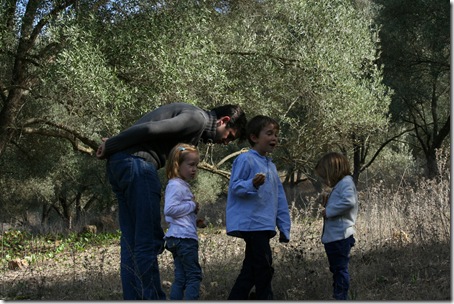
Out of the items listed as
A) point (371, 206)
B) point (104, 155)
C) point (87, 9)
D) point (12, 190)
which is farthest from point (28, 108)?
point (104, 155)

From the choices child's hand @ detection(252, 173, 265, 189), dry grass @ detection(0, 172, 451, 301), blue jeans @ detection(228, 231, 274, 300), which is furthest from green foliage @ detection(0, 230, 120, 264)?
child's hand @ detection(252, 173, 265, 189)

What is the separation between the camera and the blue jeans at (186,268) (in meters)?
5.01

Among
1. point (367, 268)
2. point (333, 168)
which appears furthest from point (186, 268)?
point (367, 268)

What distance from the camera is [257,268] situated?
501cm

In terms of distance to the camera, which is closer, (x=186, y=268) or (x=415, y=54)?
(x=186, y=268)

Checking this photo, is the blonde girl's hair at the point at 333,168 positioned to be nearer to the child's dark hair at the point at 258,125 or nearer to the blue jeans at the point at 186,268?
the child's dark hair at the point at 258,125

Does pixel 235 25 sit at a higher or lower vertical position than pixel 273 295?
higher

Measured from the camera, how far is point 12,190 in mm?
23266

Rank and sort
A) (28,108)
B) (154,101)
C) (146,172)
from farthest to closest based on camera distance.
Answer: (28,108)
(154,101)
(146,172)

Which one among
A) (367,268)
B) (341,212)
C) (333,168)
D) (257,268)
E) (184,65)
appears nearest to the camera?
(257,268)

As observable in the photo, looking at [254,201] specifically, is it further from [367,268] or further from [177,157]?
[367,268]

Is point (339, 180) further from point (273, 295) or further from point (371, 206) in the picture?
point (371, 206)

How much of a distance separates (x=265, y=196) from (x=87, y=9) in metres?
7.60

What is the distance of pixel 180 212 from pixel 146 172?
54 cm
